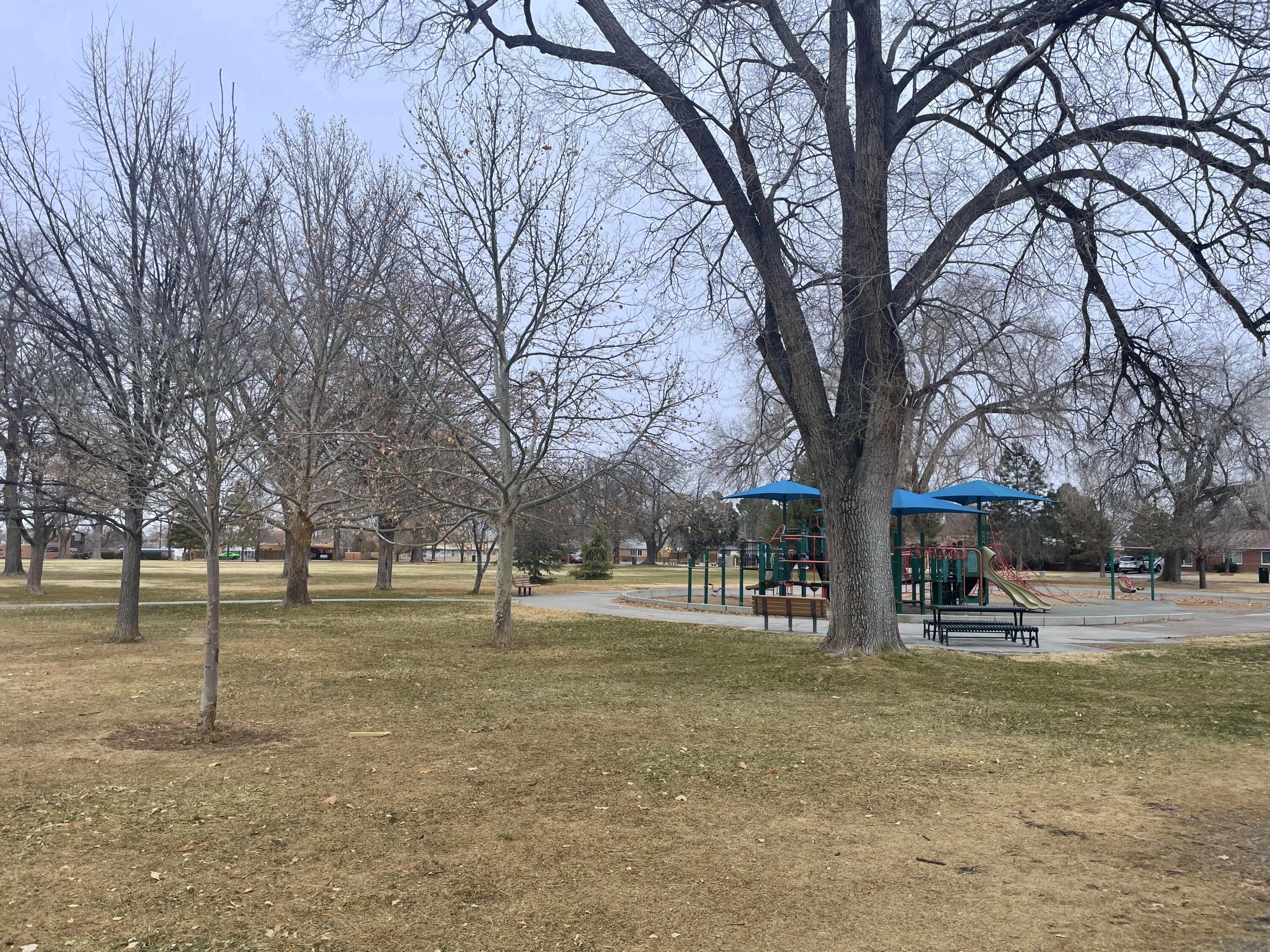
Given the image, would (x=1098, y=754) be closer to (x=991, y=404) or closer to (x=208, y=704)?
(x=208, y=704)

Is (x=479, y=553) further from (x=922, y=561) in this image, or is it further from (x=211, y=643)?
(x=211, y=643)

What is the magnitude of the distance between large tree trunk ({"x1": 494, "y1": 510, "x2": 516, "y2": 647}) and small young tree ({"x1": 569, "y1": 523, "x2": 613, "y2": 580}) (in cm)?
2882

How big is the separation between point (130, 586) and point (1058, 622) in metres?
18.6

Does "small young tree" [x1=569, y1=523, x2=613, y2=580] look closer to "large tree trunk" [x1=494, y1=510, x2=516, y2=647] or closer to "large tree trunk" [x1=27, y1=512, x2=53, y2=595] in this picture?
"large tree trunk" [x1=27, y1=512, x2=53, y2=595]

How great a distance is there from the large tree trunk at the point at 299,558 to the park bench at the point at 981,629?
47.6 feet

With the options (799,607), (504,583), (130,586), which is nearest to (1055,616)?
(799,607)

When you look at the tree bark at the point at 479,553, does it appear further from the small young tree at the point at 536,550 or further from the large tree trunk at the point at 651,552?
the large tree trunk at the point at 651,552

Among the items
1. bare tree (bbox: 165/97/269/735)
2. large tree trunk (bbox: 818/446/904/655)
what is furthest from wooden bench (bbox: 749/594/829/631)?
bare tree (bbox: 165/97/269/735)

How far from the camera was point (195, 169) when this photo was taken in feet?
26.1

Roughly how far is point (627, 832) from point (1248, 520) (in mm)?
45418

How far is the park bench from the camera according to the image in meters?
14.9

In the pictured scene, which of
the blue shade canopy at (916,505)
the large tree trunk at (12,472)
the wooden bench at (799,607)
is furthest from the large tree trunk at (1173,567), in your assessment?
the large tree trunk at (12,472)

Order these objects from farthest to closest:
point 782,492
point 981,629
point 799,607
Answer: point 782,492, point 799,607, point 981,629

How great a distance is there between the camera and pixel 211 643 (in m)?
7.11
